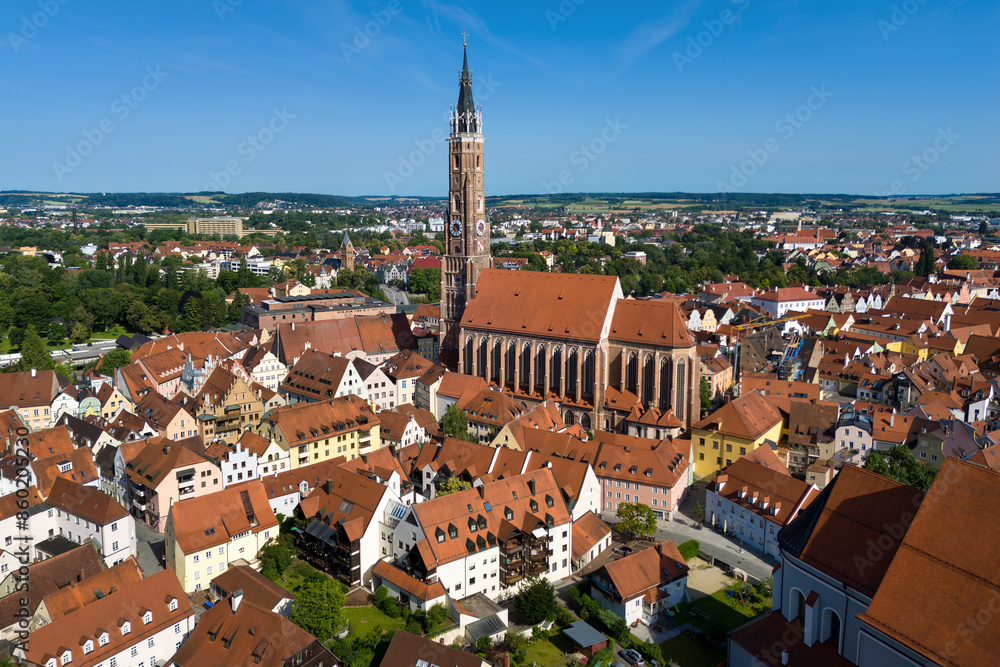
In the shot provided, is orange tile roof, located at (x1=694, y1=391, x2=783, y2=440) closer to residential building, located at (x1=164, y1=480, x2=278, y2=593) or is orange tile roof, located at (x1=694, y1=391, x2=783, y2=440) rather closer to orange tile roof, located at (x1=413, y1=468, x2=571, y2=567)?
orange tile roof, located at (x1=413, y1=468, x2=571, y2=567)

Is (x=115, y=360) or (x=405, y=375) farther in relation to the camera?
(x=115, y=360)

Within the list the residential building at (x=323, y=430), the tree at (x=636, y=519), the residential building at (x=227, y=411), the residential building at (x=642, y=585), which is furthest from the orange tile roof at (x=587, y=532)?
the residential building at (x=227, y=411)

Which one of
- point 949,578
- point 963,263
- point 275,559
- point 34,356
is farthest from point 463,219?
point 963,263

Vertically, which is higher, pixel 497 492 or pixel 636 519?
pixel 497 492

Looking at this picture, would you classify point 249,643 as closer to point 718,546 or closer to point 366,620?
point 366,620

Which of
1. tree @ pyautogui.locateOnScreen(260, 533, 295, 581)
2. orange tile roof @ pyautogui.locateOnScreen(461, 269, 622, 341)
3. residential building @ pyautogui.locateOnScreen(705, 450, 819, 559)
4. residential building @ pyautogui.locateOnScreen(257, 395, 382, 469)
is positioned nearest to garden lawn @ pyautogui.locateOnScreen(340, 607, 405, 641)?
tree @ pyautogui.locateOnScreen(260, 533, 295, 581)

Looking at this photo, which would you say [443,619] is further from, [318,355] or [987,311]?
[987,311]

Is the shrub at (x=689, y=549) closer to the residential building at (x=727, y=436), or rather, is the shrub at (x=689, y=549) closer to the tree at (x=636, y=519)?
the tree at (x=636, y=519)

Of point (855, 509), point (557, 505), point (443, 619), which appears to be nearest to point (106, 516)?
point (443, 619)
